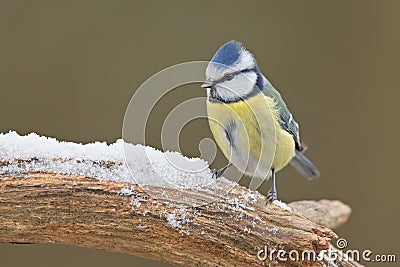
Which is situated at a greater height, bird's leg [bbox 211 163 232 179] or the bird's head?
the bird's head

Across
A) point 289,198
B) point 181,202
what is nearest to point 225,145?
point 181,202

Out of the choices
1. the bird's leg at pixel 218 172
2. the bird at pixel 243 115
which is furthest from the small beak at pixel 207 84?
the bird's leg at pixel 218 172

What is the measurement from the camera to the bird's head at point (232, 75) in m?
0.98

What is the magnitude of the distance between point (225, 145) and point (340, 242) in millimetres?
307

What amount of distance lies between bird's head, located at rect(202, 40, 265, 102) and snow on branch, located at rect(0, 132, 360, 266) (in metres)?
0.21

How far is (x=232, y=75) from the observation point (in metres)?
1.00

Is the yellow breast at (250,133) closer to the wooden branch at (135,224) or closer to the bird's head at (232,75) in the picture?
the bird's head at (232,75)

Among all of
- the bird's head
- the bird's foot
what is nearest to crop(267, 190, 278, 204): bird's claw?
the bird's foot

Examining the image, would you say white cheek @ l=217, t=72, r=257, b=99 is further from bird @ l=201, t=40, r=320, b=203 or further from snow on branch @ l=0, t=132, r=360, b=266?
snow on branch @ l=0, t=132, r=360, b=266

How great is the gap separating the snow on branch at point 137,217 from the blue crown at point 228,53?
0.75ft

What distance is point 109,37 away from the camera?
1.91 m

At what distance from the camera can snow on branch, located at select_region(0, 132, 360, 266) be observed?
850mm

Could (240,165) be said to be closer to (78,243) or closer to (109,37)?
(78,243)

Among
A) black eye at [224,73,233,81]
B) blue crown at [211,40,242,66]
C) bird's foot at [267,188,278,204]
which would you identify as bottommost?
bird's foot at [267,188,278,204]
